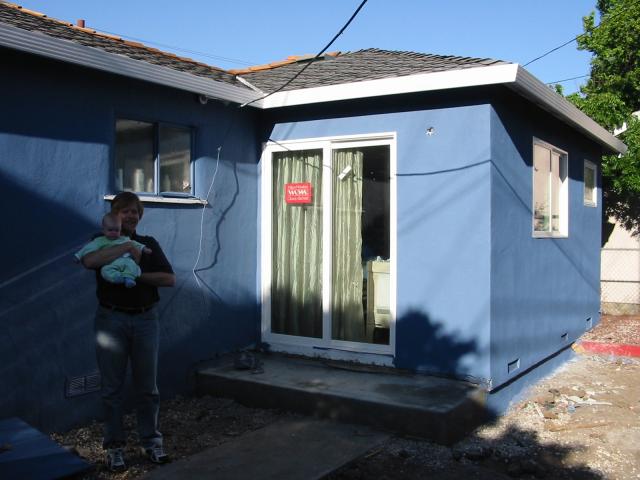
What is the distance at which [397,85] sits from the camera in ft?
20.0

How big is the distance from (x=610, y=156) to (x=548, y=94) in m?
5.95

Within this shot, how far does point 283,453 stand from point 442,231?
255 centimetres

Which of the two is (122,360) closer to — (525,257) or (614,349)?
(525,257)

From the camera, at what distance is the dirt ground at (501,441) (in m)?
4.71

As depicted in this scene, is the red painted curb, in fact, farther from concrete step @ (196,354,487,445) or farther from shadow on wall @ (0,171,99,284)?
shadow on wall @ (0,171,99,284)

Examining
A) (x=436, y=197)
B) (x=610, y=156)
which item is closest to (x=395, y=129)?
(x=436, y=197)

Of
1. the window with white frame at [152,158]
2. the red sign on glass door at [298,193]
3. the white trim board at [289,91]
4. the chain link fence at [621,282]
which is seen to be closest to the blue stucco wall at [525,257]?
the white trim board at [289,91]

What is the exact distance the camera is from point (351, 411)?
5449 millimetres

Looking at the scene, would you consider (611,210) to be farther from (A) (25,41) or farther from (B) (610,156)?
(A) (25,41)

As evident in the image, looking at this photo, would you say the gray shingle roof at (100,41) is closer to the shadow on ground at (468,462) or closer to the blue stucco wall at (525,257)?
the blue stucco wall at (525,257)

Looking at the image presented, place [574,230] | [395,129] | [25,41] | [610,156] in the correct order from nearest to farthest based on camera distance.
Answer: [25,41] < [395,129] < [574,230] < [610,156]

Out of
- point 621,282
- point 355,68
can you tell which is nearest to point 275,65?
point 355,68

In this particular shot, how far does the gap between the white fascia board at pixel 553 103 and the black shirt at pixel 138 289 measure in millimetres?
3480

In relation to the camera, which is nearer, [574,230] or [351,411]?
[351,411]
